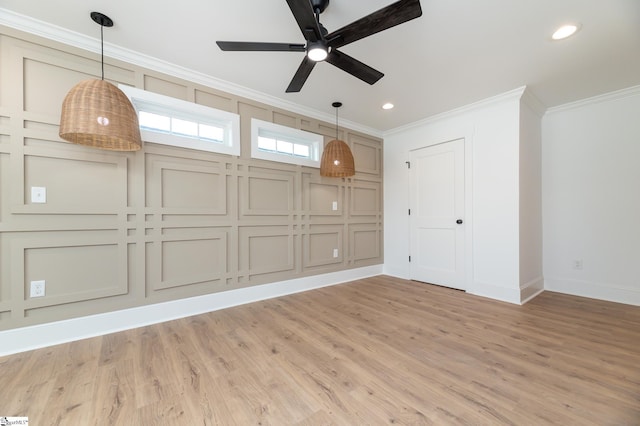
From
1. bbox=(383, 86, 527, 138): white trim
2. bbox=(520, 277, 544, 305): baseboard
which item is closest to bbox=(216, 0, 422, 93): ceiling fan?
→ bbox=(383, 86, 527, 138): white trim

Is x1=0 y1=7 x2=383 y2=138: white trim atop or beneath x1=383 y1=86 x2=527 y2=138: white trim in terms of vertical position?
atop

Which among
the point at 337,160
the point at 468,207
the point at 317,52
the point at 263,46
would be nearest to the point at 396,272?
the point at 468,207

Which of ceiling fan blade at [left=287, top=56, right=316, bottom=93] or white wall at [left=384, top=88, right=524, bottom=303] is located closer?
ceiling fan blade at [left=287, top=56, right=316, bottom=93]

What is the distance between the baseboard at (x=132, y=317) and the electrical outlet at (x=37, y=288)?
260 millimetres

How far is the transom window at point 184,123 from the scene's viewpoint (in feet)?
8.34

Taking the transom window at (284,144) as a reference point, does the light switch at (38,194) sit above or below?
below

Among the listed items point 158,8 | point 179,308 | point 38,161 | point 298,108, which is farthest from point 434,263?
point 38,161

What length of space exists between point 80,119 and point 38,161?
669mm

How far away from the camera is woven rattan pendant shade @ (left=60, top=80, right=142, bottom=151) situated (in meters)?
1.85

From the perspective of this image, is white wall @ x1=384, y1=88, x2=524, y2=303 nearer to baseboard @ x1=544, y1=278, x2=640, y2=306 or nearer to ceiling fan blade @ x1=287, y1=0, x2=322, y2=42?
baseboard @ x1=544, y1=278, x2=640, y2=306


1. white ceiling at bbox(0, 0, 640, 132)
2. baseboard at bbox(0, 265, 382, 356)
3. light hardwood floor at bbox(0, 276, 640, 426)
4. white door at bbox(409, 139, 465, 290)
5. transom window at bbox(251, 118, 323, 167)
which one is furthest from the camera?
white door at bbox(409, 139, 465, 290)

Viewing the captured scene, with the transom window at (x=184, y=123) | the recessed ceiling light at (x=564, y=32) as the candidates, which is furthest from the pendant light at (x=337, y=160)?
the recessed ceiling light at (x=564, y=32)

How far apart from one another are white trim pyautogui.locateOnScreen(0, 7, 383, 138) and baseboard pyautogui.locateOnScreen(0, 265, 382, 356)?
8.03ft

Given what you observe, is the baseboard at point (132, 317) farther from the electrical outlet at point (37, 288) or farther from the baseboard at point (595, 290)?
the baseboard at point (595, 290)
